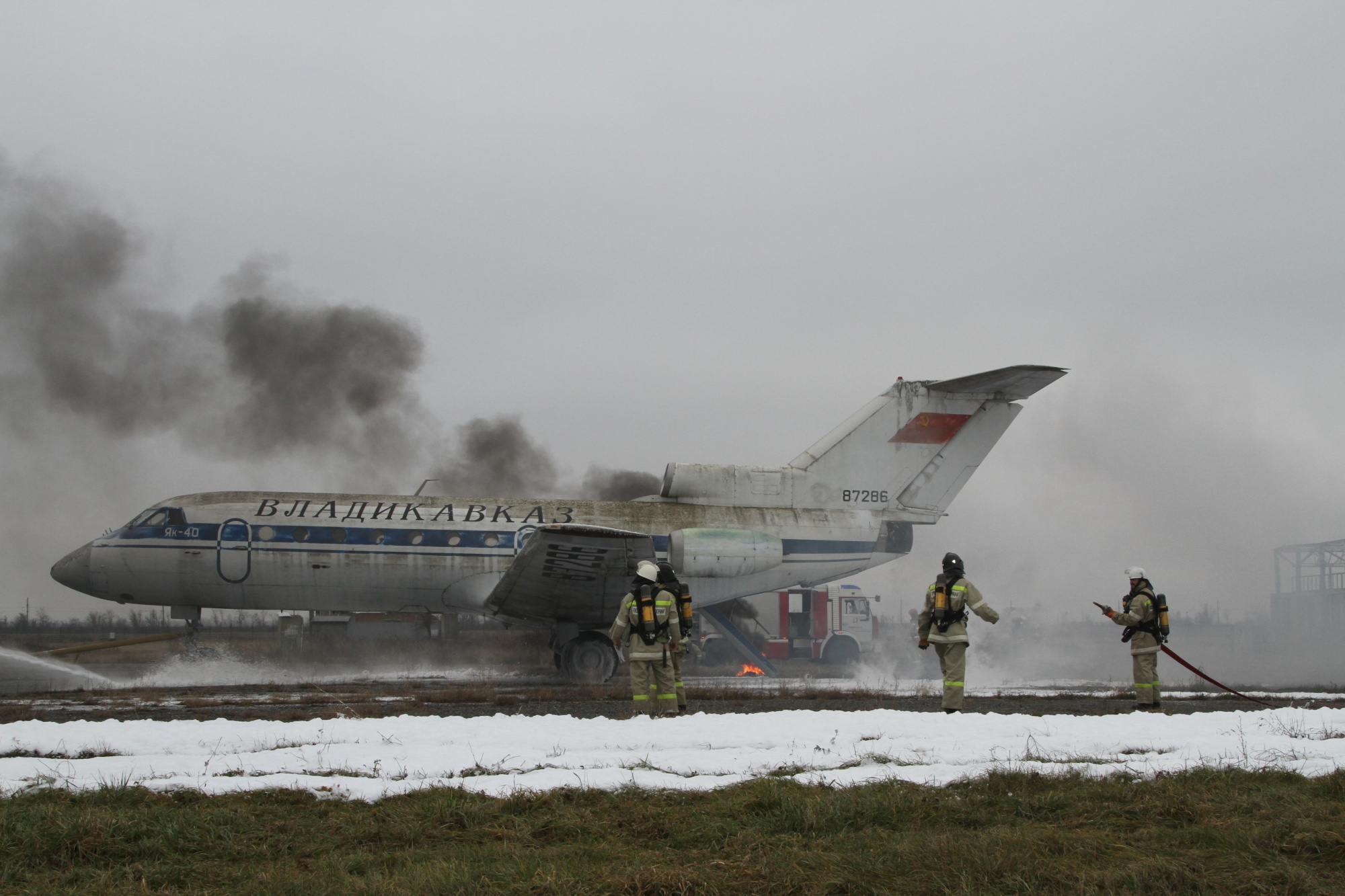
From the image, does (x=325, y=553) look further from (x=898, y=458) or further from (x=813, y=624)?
(x=813, y=624)

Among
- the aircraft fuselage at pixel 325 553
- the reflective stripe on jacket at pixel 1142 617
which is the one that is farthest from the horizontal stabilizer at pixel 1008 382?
the reflective stripe on jacket at pixel 1142 617

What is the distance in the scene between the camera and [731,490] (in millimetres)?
20812

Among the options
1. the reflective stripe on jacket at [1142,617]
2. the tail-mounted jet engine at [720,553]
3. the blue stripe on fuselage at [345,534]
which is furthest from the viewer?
the blue stripe on fuselage at [345,534]

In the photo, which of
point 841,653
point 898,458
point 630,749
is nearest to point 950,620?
point 630,749

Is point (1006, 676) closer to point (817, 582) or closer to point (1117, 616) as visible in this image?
point (817, 582)

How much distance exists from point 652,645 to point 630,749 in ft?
10.3

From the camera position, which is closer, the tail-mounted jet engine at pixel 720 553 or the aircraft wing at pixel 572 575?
the aircraft wing at pixel 572 575

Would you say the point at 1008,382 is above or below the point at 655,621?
above

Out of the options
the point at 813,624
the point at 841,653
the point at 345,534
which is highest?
the point at 345,534

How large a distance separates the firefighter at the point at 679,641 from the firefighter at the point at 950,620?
8.69 ft

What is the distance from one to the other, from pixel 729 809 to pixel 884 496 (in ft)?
53.6

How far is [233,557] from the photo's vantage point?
1911 centimetres

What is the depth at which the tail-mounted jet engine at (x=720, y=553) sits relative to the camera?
19047 mm

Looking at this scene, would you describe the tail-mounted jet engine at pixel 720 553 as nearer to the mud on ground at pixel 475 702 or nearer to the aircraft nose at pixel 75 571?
the mud on ground at pixel 475 702
